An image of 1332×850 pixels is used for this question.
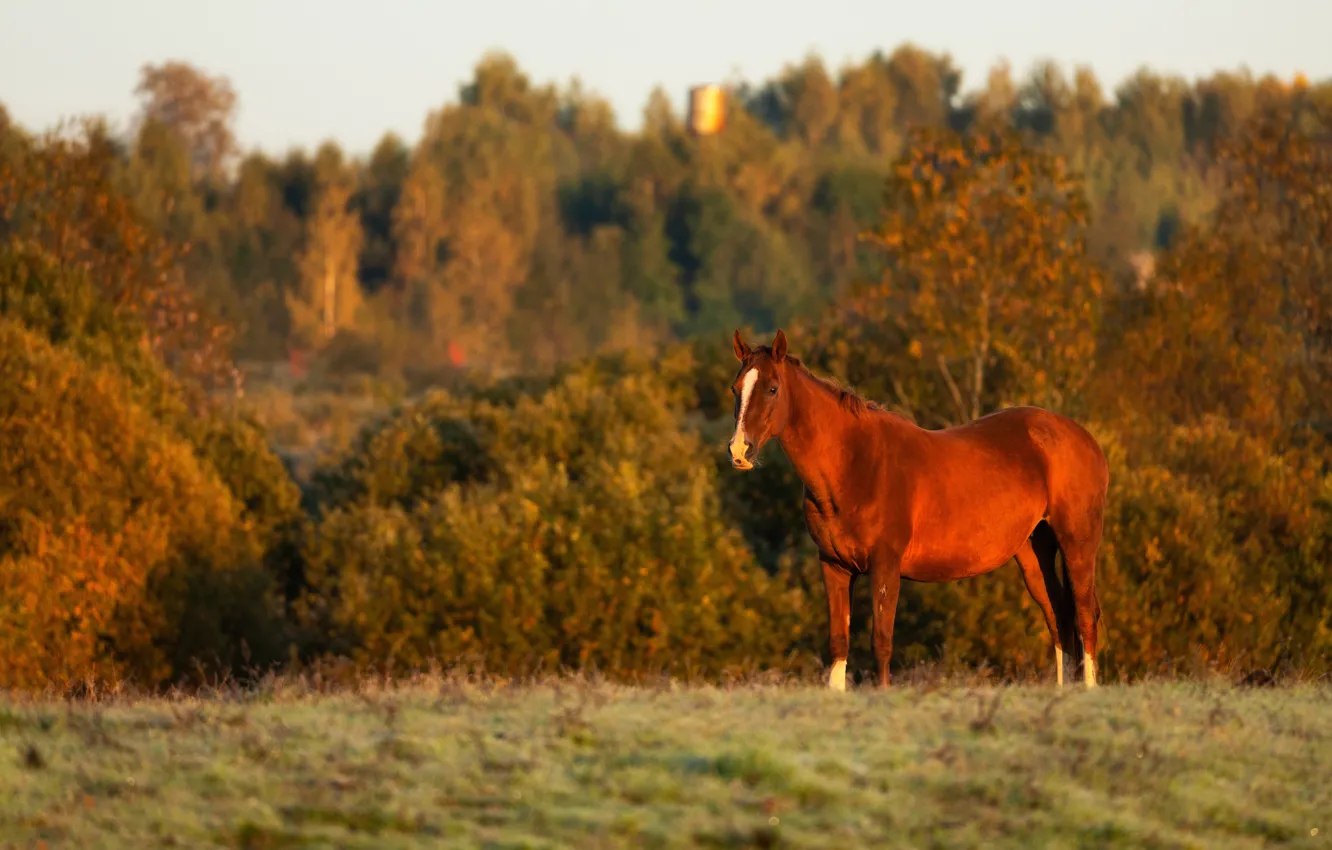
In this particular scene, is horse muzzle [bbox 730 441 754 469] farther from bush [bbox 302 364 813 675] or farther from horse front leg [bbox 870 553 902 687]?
bush [bbox 302 364 813 675]

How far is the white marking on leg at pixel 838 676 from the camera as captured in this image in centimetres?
1370

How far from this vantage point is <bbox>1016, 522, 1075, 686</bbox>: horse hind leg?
15867 mm

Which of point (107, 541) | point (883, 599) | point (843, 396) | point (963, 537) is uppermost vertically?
point (843, 396)

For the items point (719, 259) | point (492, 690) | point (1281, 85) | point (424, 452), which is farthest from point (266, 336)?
point (1281, 85)

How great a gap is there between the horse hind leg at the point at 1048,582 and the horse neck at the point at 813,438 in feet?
8.85

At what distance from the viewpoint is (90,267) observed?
1865 inches

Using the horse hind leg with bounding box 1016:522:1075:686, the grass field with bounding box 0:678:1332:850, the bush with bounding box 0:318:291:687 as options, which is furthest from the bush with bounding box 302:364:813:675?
the grass field with bounding box 0:678:1332:850

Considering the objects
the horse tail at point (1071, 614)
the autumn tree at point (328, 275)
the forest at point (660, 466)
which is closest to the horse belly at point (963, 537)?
the horse tail at point (1071, 614)

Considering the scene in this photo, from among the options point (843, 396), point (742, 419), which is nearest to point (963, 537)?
point (843, 396)

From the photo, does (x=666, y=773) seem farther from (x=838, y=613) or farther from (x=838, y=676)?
(x=838, y=613)

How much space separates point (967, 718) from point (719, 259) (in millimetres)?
128493

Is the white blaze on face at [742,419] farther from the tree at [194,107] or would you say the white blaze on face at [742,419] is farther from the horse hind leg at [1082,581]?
the tree at [194,107]

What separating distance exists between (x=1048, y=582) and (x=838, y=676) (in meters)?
2.99

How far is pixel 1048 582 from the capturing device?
16016mm
